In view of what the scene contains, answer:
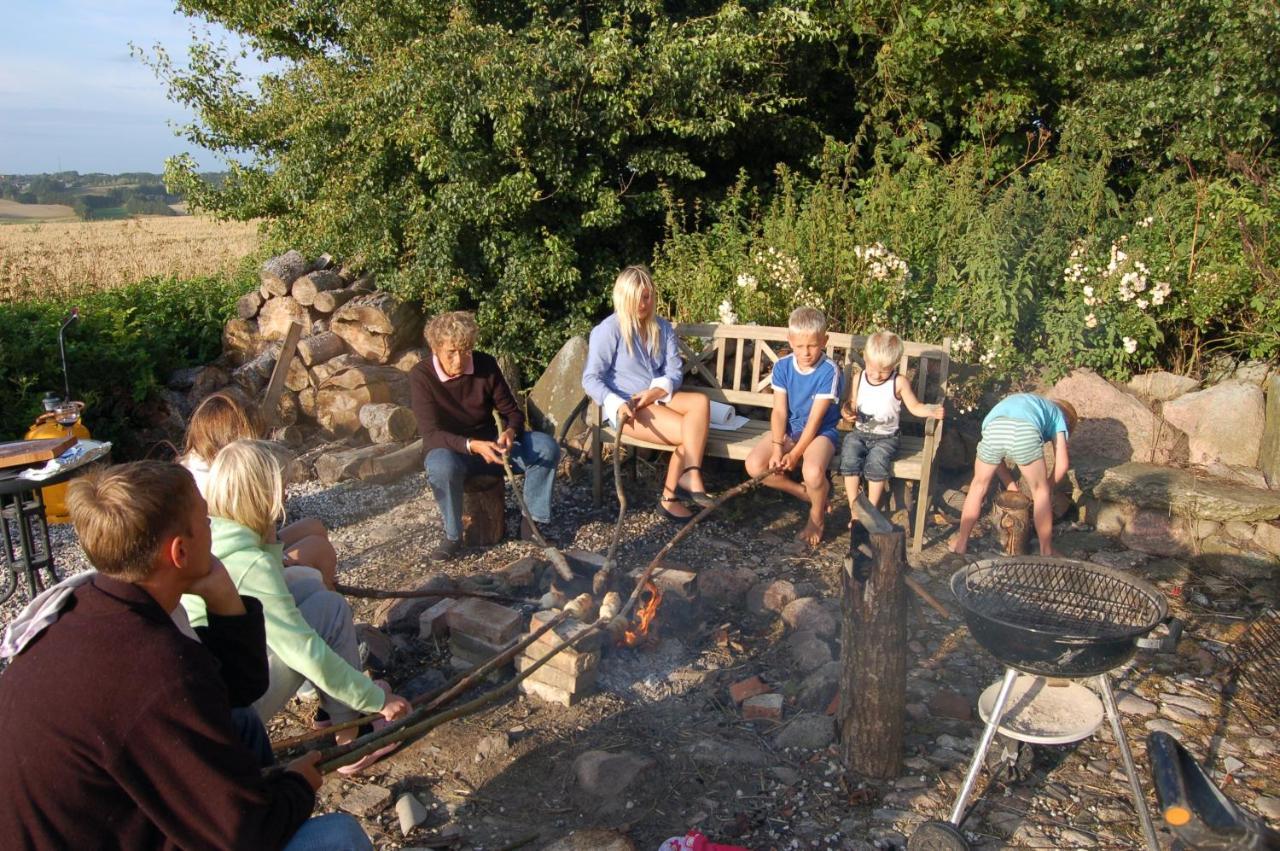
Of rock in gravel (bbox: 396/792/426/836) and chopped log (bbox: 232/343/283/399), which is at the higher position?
chopped log (bbox: 232/343/283/399)

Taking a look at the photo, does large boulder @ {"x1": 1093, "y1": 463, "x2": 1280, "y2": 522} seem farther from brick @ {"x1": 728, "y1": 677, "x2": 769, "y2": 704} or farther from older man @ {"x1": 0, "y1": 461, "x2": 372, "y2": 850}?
older man @ {"x1": 0, "y1": 461, "x2": 372, "y2": 850}

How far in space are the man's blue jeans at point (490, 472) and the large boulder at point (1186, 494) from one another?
3.41m

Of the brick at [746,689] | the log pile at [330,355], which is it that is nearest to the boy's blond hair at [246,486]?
the brick at [746,689]

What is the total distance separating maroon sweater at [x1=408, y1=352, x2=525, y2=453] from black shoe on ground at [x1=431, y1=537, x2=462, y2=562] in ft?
1.81

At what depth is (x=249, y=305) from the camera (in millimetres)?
8508

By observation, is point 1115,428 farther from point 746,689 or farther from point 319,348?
point 319,348

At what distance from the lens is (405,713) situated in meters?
3.04

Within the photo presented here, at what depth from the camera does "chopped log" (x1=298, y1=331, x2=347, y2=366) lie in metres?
7.85

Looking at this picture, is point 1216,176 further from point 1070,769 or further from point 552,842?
point 552,842

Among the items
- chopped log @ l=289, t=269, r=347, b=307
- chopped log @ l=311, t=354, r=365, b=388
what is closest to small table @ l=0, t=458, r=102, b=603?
chopped log @ l=311, t=354, r=365, b=388

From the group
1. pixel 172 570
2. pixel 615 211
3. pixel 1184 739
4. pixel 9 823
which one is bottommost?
pixel 1184 739

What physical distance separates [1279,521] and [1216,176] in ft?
10.7

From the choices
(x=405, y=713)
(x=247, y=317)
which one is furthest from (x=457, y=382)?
(x=247, y=317)

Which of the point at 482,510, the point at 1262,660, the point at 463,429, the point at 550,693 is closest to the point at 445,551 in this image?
the point at 482,510
